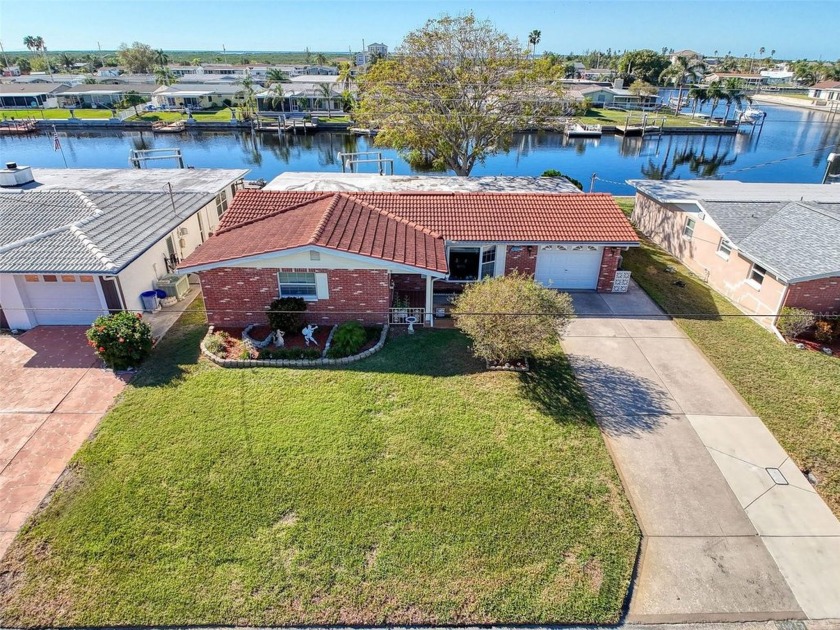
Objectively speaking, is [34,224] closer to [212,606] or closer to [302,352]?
[302,352]

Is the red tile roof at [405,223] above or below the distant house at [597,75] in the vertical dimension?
below

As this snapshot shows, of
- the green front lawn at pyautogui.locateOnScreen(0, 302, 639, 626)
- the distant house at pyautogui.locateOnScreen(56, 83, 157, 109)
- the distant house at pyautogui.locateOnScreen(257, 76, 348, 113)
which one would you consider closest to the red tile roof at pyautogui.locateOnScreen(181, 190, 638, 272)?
the green front lawn at pyautogui.locateOnScreen(0, 302, 639, 626)

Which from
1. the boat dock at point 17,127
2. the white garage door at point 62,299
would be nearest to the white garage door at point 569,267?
the white garage door at point 62,299

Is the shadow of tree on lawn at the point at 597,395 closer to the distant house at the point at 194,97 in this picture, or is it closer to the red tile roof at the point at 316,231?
the red tile roof at the point at 316,231

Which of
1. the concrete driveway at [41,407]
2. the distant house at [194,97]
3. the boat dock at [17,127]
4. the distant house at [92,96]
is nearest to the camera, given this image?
the concrete driveway at [41,407]

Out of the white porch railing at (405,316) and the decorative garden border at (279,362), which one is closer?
the decorative garden border at (279,362)

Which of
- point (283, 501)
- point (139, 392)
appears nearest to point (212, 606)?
point (283, 501)

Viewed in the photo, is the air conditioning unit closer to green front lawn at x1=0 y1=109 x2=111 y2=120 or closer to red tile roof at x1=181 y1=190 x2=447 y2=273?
red tile roof at x1=181 y1=190 x2=447 y2=273
